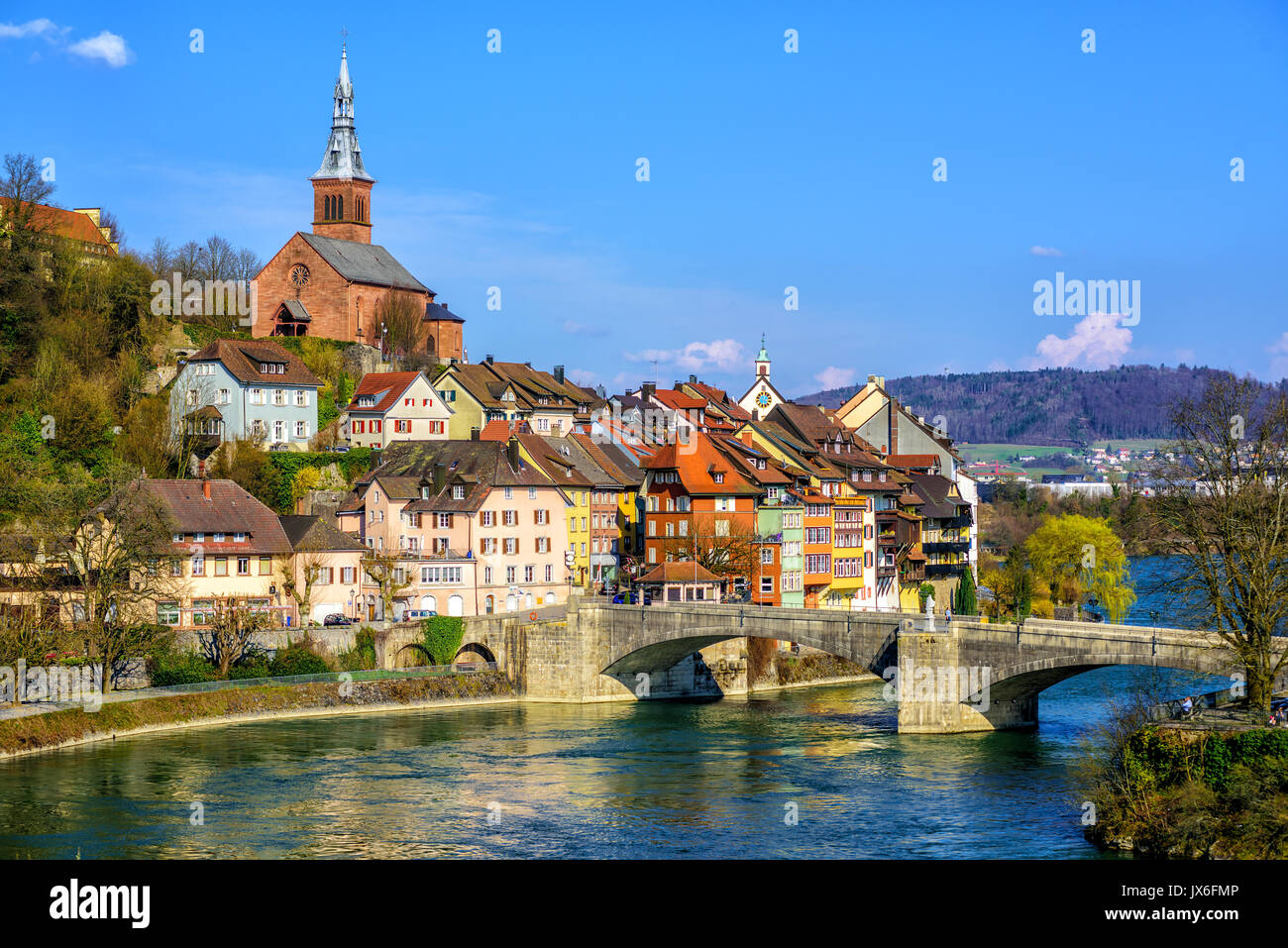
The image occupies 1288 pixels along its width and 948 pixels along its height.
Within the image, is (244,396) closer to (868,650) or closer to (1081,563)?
(868,650)

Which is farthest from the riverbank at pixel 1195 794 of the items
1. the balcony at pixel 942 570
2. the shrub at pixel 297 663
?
the balcony at pixel 942 570

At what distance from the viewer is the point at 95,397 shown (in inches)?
3597

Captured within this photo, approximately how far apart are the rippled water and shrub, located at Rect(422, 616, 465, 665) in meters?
5.97

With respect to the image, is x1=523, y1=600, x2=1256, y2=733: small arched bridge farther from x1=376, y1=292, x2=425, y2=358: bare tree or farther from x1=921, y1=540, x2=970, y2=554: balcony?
x1=376, y1=292, x2=425, y2=358: bare tree

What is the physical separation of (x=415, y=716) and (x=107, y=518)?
1587 centimetres

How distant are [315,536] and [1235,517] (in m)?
46.5

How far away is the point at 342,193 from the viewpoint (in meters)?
137

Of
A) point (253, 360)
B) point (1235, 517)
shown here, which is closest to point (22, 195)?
point (253, 360)

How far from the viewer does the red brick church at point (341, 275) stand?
121188 millimetres

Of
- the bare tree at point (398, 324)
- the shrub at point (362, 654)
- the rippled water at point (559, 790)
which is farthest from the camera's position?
the bare tree at point (398, 324)

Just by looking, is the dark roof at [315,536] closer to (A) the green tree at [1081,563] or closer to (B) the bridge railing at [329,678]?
(B) the bridge railing at [329,678]

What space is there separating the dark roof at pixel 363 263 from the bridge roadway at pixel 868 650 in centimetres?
5051
